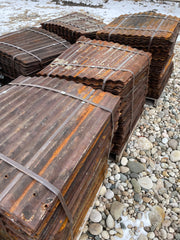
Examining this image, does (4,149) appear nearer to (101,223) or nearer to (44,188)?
(44,188)

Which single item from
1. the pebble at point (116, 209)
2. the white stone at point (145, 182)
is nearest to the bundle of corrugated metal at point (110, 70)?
the white stone at point (145, 182)

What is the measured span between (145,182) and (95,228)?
1418mm

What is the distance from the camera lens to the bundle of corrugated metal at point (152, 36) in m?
4.95

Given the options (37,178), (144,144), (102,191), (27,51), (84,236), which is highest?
(27,51)

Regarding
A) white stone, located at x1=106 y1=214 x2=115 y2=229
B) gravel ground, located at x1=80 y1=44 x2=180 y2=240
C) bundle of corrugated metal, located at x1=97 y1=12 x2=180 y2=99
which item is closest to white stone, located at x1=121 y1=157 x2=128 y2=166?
gravel ground, located at x1=80 y1=44 x2=180 y2=240

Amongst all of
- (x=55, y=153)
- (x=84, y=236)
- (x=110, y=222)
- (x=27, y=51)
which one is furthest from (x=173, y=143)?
(x=27, y=51)

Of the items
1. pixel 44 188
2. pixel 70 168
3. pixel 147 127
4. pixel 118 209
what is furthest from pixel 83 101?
pixel 147 127

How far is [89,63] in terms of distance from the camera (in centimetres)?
406

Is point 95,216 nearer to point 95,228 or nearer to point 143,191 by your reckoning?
point 95,228

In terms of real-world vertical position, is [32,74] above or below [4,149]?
below

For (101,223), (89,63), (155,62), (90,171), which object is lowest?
(101,223)

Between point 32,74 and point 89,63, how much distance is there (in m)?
1.78

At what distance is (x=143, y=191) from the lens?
156 inches

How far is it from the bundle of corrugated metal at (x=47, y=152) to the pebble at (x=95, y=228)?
1.90ft
